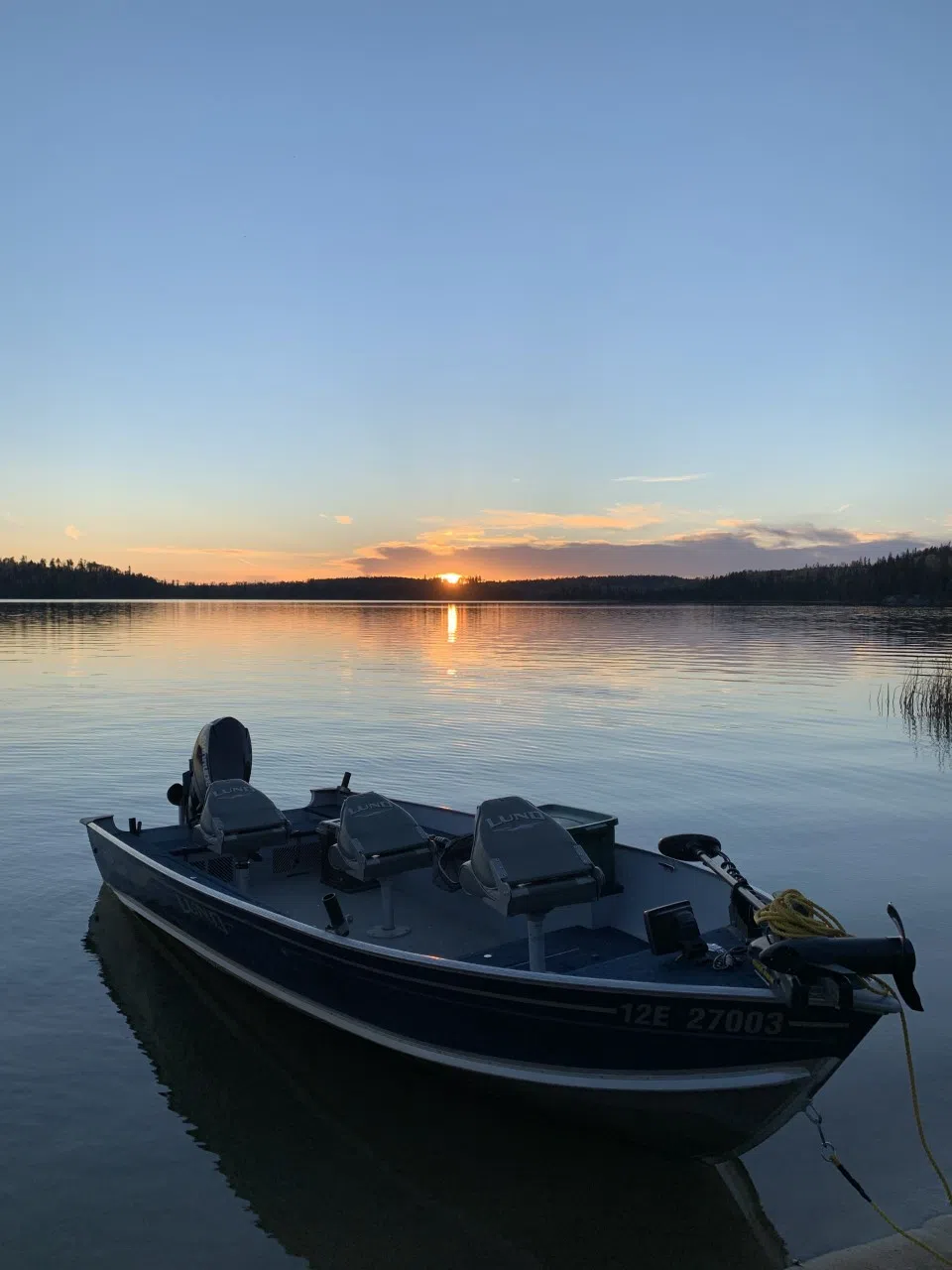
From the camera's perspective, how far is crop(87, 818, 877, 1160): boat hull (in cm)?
606

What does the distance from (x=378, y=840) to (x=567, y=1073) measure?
3039mm

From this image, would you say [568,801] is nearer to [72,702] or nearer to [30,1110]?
[30,1110]

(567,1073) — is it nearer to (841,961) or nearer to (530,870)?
(530,870)

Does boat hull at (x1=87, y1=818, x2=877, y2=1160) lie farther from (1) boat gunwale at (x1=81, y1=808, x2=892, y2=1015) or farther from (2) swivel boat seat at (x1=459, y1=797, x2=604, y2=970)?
(2) swivel boat seat at (x1=459, y1=797, x2=604, y2=970)

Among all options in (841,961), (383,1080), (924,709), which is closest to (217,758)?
(383,1080)

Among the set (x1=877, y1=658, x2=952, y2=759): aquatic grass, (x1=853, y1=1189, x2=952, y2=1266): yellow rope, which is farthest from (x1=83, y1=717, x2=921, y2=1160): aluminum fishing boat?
(x1=877, y1=658, x2=952, y2=759): aquatic grass

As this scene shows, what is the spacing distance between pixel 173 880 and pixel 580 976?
5116 mm

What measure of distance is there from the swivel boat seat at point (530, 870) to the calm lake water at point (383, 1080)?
157cm

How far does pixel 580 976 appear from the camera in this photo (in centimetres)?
647

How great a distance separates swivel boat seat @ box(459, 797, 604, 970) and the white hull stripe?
2.99ft

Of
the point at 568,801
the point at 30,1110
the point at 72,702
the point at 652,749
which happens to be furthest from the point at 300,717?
the point at 30,1110

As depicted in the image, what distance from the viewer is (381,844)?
29.4 feet

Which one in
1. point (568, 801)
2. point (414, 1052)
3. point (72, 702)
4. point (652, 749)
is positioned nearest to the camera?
point (414, 1052)

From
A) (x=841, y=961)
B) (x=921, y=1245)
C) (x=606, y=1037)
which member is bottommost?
(x=921, y=1245)
